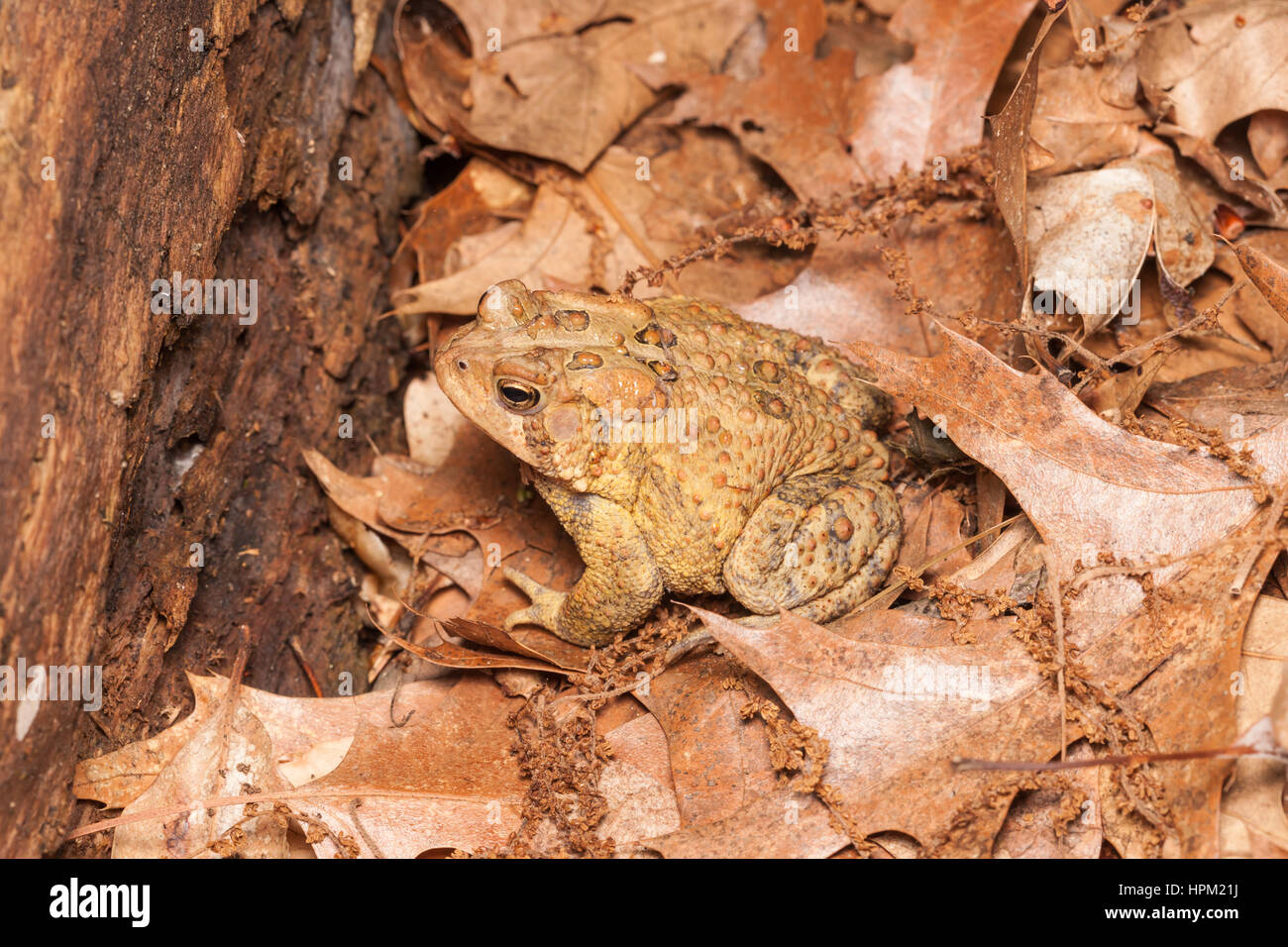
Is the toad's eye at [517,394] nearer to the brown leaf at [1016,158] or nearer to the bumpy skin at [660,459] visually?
the bumpy skin at [660,459]

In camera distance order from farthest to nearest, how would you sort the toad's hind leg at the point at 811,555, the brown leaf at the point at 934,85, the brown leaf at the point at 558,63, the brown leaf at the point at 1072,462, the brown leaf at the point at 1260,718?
the brown leaf at the point at 558,63
the brown leaf at the point at 934,85
the toad's hind leg at the point at 811,555
the brown leaf at the point at 1072,462
the brown leaf at the point at 1260,718

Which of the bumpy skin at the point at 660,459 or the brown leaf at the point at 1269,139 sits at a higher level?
the brown leaf at the point at 1269,139

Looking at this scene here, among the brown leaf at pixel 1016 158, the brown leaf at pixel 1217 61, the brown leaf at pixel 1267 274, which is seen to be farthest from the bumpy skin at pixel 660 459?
the brown leaf at pixel 1217 61

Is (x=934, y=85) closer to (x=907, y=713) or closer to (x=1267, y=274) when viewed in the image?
(x=1267, y=274)

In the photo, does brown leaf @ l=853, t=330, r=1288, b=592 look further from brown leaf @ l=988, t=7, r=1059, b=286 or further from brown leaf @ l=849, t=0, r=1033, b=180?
brown leaf @ l=849, t=0, r=1033, b=180

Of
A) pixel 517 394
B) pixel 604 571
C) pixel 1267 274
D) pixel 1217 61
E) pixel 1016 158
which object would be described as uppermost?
pixel 1217 61

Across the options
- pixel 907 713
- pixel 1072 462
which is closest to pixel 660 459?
pixel 907 713
